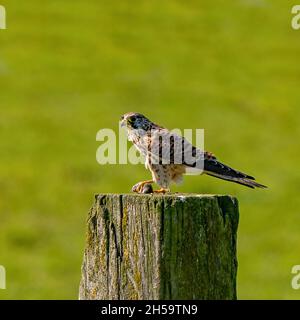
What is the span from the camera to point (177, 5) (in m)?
37.3

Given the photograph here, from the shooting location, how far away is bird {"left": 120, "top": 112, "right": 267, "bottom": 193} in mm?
7125

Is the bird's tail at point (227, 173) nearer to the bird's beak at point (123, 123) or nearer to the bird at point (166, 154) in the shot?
the bird at point (166, 154)

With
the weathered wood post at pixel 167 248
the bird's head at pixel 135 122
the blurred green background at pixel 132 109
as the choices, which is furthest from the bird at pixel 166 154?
the blurred green background at pixel 132 109

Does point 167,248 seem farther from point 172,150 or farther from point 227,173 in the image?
point 172,150

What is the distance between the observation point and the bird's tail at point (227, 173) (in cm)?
Answer: 667

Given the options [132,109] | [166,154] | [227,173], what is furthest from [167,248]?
[132,109]

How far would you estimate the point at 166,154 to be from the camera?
7.39 meters

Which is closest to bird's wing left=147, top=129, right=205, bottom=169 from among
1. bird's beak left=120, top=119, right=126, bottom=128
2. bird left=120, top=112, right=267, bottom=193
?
bird left=120, top=112, right=267, bottom=193

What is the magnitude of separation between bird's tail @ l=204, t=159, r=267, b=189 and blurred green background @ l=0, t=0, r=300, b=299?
787cm

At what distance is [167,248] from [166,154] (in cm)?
246

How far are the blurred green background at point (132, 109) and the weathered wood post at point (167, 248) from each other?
966 centimetres

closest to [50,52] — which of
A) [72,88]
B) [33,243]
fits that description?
[72,88]

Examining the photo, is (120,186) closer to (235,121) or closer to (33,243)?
(33,243)
